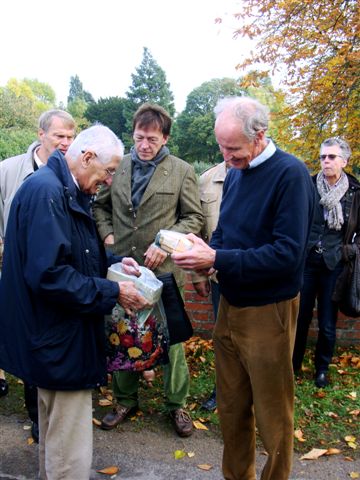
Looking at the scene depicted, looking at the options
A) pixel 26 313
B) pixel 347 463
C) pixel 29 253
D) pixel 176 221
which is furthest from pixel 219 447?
pixel 29 253

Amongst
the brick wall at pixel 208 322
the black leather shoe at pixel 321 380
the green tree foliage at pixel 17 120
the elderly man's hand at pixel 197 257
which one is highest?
the green tree foliage at pixel 17 120

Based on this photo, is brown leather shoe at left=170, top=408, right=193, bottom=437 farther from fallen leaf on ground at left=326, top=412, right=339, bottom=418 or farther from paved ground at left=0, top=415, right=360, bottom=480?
fallen leaf on ground at left=326, top=412, right=339, bottom=418

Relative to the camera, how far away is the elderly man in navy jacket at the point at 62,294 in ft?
6.66

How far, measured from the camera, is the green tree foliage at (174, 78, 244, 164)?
28.7 metres

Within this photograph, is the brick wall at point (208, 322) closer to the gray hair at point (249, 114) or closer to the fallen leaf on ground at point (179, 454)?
the fallen leaf on ground at point (179, 454)

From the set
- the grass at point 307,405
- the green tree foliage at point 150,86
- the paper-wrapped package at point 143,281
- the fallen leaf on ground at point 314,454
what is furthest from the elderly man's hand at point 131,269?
the green tree foliage at point 150,86

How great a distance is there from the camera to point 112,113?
36000mm

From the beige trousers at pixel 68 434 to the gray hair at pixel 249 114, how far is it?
1.45 metres

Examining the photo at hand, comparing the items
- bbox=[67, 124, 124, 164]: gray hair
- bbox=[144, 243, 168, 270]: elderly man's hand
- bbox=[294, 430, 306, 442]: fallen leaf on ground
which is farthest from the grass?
bbox=[67, 124, 124, 164]: gray hair

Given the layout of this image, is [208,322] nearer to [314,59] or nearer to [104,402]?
[104,402]

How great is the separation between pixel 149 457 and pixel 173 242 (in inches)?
63.4

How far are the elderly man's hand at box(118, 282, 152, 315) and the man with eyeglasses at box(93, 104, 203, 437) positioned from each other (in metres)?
0.83

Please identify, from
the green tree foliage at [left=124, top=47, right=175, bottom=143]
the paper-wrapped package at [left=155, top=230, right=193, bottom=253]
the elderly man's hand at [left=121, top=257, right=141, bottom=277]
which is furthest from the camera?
the green tree foliage at [left=124, top=47, right=175, bottom=143]

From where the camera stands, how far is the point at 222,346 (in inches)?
102
